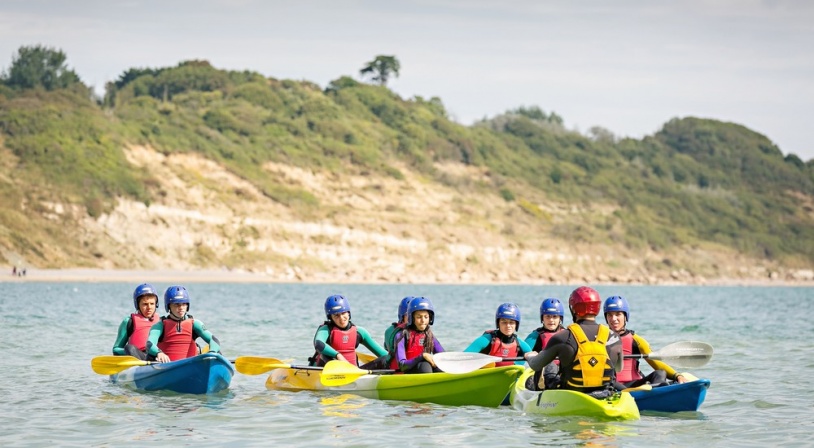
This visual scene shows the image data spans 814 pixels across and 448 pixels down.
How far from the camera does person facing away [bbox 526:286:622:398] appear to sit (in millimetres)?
12258

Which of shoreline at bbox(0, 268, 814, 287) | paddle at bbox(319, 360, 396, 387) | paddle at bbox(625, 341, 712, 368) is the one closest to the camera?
paddle at bbox(625, 341, 712, 368)

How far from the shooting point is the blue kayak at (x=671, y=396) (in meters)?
14.1

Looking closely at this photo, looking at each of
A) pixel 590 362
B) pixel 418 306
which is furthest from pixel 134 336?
pixel 590 362

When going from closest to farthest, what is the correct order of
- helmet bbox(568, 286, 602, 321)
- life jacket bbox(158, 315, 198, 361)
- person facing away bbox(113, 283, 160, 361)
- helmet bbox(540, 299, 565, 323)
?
helmet bbox(568, 286, 602, 321) < helmet bbox(540, 299, 565, 323) < life jacket bbox(158, 315, 198, 361) < person facing away bbox(113, 283, 160, 361)

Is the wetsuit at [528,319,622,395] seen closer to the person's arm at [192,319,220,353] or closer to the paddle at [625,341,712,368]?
the paddle at [625,341,712,368]

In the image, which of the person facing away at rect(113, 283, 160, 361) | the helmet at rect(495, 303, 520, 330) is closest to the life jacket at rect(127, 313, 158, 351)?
the person facing away at rect(113, 283, 160, 361)

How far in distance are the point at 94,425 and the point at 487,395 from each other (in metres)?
5.01

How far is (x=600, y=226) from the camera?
4358 inches

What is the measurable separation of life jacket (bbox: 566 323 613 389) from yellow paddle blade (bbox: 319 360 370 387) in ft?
13.6

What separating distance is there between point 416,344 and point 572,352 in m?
3.72

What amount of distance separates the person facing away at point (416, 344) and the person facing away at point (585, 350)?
293 cm

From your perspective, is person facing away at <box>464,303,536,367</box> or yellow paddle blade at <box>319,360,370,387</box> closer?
person facing away at <box>464,303,536,367</box>

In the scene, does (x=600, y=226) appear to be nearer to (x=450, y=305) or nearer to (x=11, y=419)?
(x=450, y=305)

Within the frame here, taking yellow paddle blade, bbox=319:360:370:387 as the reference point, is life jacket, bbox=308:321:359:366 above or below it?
above
